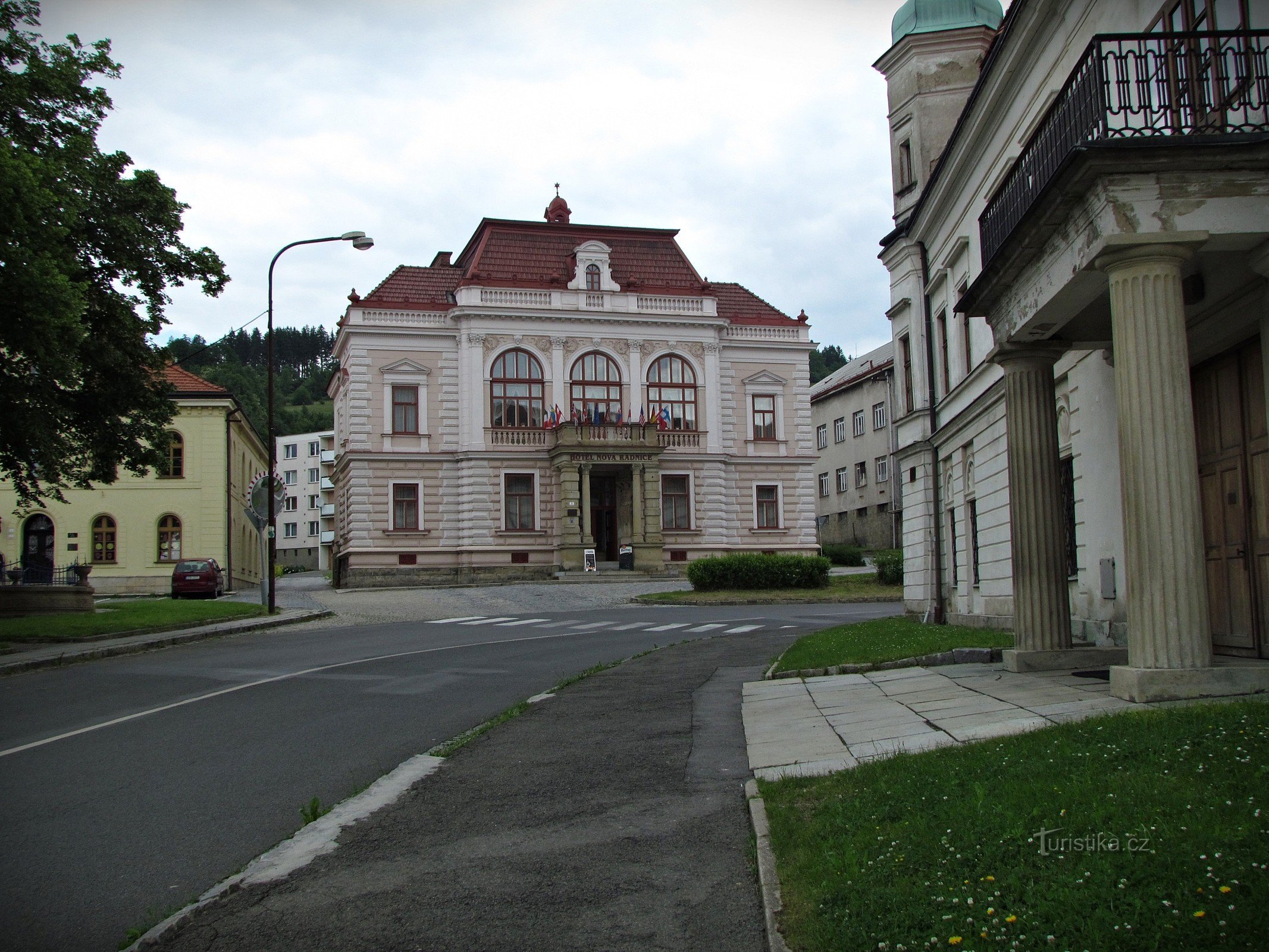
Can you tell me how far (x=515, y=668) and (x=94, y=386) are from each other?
40.9 feet

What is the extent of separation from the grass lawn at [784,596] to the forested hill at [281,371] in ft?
233

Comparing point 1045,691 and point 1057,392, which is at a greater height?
point 1057,392

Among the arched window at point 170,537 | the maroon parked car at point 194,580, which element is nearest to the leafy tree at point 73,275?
the maroon parked car at point 194,580

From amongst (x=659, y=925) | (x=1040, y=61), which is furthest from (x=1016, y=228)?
(x=659, y=925)

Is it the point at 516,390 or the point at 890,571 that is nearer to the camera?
the point at 890,571

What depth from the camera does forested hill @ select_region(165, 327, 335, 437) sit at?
12262 cm

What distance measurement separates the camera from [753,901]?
16.6 feet

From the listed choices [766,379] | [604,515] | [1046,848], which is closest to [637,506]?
[604,515]

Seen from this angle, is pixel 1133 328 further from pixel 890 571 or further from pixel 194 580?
pixel 194 580

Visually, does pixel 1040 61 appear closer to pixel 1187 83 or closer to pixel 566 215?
pixel 1187 83

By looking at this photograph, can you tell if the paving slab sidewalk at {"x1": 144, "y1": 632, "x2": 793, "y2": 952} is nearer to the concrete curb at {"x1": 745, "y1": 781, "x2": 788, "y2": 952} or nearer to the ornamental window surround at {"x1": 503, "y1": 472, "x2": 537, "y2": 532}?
the concrete curb at {"x1": 745, "y1": 781, "x2": 788, "y2": 952}

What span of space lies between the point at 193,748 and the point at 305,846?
3.90 meters

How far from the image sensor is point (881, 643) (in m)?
16.0

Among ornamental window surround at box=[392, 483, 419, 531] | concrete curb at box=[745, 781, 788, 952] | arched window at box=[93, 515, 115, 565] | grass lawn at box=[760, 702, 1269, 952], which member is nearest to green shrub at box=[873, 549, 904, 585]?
ornamental window surround at box=[392, 483, 419, 531]
